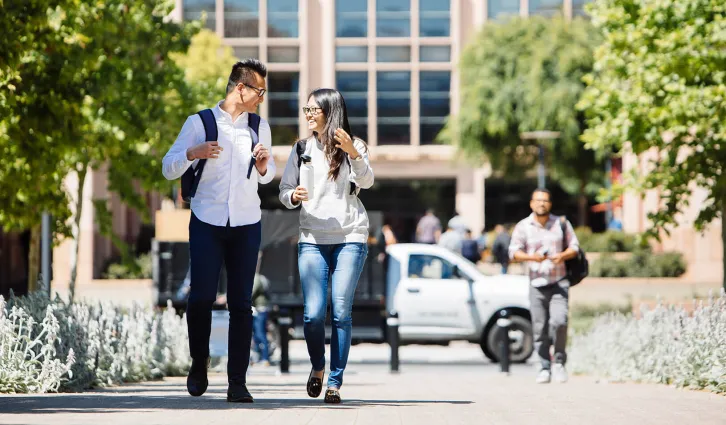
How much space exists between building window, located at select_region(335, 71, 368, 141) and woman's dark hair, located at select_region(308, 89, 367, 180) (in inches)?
1864

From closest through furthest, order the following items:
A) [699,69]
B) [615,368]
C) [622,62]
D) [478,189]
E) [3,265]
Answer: [615,368] → [699,69] → [622,62] → [3,265] → [478,189]

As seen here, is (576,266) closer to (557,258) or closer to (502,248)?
(557,258)

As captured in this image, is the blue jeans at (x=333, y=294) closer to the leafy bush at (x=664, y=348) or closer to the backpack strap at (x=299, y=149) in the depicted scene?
the backpack strap at (x=299, y=149)

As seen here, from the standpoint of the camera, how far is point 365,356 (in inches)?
922

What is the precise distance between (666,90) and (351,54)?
35.0m

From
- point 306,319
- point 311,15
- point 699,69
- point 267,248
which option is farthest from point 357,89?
point 306,319

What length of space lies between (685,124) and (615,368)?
334 inches

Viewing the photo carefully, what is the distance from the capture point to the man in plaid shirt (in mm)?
13062

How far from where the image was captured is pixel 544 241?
13109 millimetres

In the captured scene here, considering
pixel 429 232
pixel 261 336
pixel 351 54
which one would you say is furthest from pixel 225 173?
pixel 351 54

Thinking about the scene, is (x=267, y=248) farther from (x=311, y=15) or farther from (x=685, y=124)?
(x=311, y=15)

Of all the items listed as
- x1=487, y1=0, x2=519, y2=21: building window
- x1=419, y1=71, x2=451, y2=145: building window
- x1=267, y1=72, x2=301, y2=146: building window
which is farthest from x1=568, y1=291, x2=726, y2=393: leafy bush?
x1=487, y1=0, x2=519, y2=21: building window

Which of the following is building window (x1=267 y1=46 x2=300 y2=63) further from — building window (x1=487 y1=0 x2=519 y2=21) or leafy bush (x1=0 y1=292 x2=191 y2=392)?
leafy bush (x1=0 y1=292 x2=191 y2=392)

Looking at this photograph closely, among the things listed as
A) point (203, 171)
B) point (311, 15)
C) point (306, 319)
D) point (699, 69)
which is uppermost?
point (311, 15)
